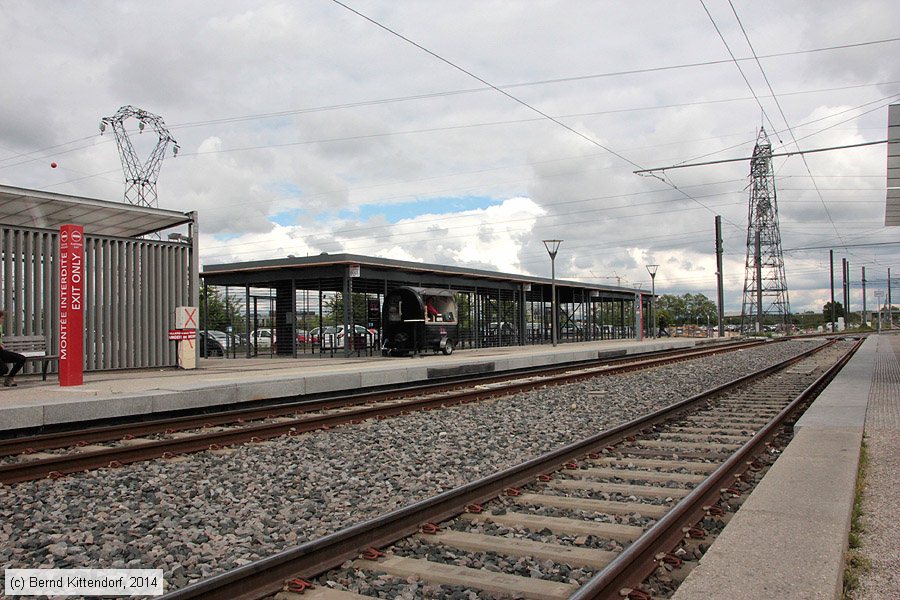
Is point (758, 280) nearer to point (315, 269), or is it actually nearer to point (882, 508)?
point (315, 269)

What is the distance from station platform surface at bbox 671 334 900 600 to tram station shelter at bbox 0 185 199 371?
1395cm

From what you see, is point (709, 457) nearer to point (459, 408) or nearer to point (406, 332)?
point (459, 408)

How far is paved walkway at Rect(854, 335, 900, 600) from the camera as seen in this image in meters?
4.18

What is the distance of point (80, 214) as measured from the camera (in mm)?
16484

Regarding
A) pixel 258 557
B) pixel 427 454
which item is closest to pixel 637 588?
pixel 258 557

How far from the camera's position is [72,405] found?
10.1 meters

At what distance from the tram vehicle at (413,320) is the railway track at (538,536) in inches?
697

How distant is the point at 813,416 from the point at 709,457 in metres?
3.19

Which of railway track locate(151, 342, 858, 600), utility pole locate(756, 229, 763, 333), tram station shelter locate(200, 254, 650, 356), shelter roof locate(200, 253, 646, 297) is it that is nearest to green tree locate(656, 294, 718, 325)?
utility pole locate(756, 229, 763, 333)

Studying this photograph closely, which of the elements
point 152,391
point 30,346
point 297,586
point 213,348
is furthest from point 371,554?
point 213,348

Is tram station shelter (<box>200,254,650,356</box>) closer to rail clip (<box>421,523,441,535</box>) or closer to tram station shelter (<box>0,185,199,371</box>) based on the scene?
tram station shelter (<box>0,185,199,371</box>)

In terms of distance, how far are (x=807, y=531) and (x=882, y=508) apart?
5.19ft

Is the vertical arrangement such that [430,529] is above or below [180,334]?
Answer: below

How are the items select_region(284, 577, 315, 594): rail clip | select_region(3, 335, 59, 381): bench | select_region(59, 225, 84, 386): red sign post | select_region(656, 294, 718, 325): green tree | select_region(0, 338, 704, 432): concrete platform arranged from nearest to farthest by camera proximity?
select_region(284, 577, 315, 594): rail clip → select_region(0, 338, 704, 432): concrete platform → select_region(59, 225, 84, 386): red sign post → select_region(3, 335, 59, 381): bench → select_region(656, 294, 718, 325): green tree
